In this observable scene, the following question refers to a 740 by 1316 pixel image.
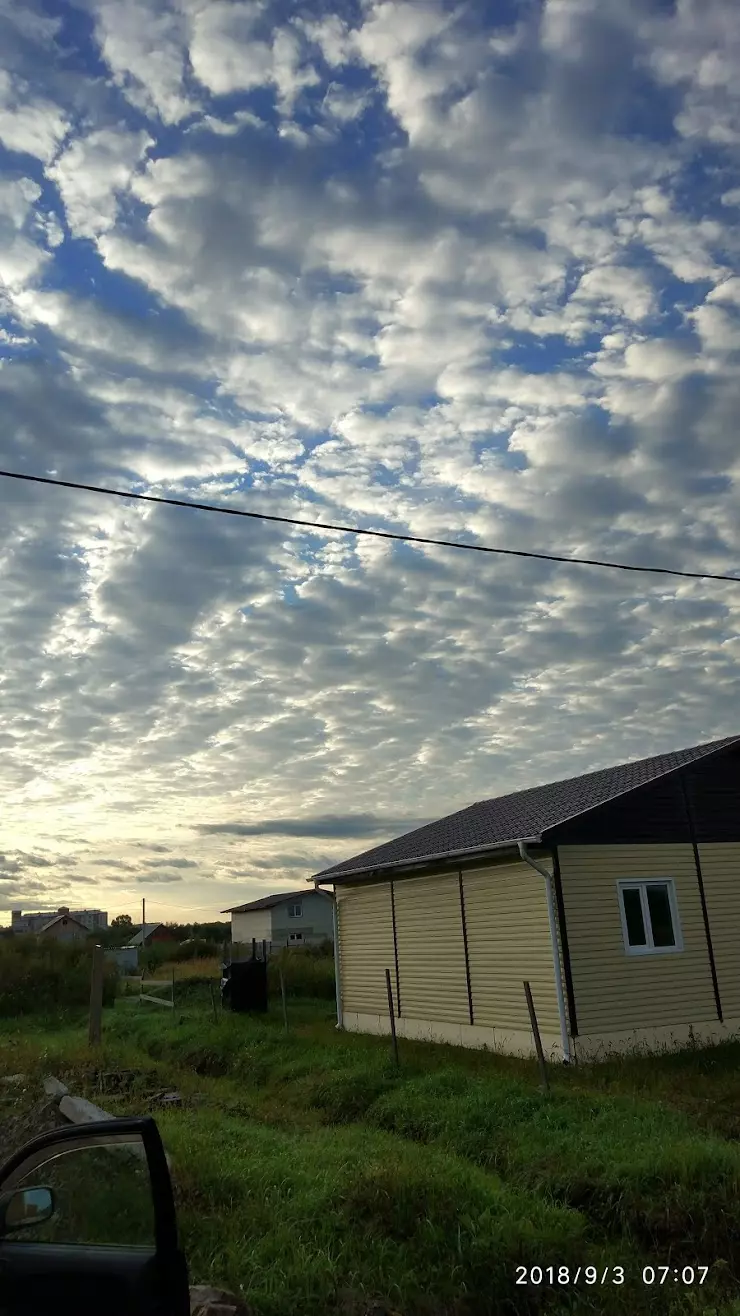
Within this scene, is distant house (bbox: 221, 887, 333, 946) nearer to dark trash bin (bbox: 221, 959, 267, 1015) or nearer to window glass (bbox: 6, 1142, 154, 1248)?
dark trash bin (bbox: 221, 959, 267, 1015)

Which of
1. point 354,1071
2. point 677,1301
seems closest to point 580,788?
point 354,1071

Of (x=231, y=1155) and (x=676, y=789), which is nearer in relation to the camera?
(x=231, y=1155)

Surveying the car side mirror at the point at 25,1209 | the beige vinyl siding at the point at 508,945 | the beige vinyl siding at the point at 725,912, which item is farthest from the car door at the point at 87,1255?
the beige vinyl siding at the point at 725,912

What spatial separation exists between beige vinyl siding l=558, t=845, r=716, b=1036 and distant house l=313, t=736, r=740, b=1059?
22 millimetres

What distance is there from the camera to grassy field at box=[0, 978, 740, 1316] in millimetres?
5727

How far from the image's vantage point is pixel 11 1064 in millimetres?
15078

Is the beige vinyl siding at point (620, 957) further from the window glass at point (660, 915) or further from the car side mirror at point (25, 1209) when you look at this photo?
the car side mirror at point (25, 1209)

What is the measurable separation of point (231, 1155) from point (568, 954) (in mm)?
7287

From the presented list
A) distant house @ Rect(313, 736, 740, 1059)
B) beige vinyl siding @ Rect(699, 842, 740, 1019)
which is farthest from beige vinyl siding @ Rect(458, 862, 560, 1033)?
beige vinyl siding @ Rect(699, 842, 740, 1019)

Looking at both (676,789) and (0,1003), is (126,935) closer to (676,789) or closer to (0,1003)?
(0,1003)

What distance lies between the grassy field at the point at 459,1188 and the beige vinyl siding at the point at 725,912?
285cm

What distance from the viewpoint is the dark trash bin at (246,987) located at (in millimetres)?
21969

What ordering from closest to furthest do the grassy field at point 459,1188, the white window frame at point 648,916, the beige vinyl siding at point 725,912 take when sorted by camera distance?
1. the grassy field at point 459,1188
2. the white window frame at point 648,916
3. the beige vinyl siding at point 725,912

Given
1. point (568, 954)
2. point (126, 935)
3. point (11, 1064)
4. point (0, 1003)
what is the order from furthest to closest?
point (126, 935), point (0, 1003), point (11, 1064), point (568, 954)
